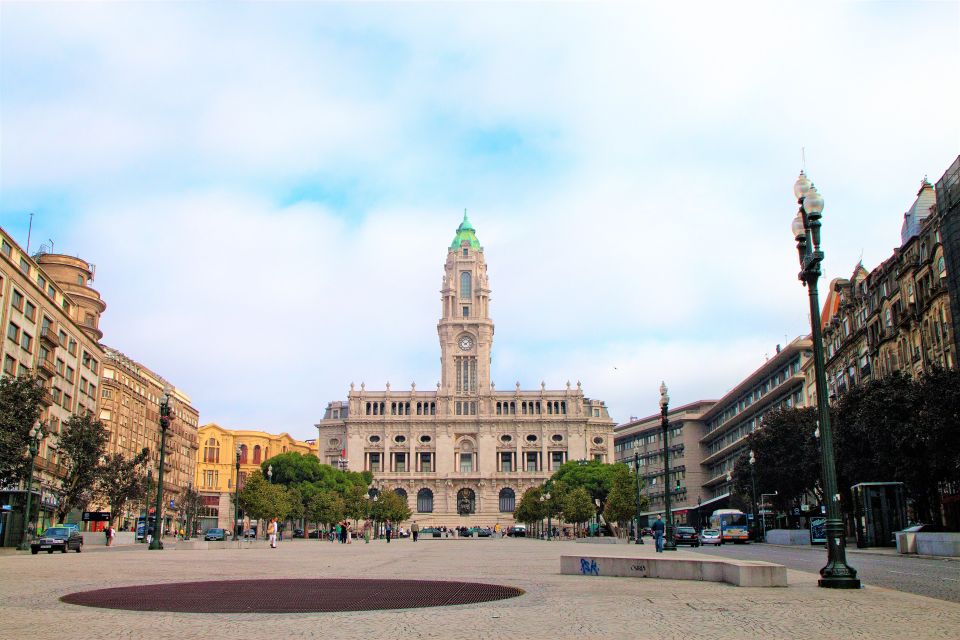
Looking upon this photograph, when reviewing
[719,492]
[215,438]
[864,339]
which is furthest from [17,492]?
[719,492]

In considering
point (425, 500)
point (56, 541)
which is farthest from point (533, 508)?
point (56, 541)

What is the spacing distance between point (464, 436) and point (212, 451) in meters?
41.5

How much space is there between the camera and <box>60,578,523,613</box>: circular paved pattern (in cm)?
1270

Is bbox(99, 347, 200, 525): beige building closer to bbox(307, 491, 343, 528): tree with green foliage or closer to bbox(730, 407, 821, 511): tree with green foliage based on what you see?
bbox(307, 491, 343, 528): tree with green foliage

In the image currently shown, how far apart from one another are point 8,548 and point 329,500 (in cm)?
4702

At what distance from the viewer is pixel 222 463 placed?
5320 inches

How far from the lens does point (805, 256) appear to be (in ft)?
59.3

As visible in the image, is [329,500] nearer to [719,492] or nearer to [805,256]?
[719,492]

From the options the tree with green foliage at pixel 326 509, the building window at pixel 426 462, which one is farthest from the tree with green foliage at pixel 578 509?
the building window at pixel 426 462

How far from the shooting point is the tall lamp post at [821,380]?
610 inches

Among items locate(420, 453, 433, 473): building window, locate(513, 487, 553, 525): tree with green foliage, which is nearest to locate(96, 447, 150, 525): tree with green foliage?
locate(513, 487, 553, 525): tree with green foliage

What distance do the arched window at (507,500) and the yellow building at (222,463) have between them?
39.7 meters

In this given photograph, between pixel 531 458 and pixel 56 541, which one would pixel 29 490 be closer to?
pixel 56 541

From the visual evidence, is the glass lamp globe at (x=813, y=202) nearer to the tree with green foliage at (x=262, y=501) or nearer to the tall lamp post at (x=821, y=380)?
the tall lamp post at (x=821, y=380)
